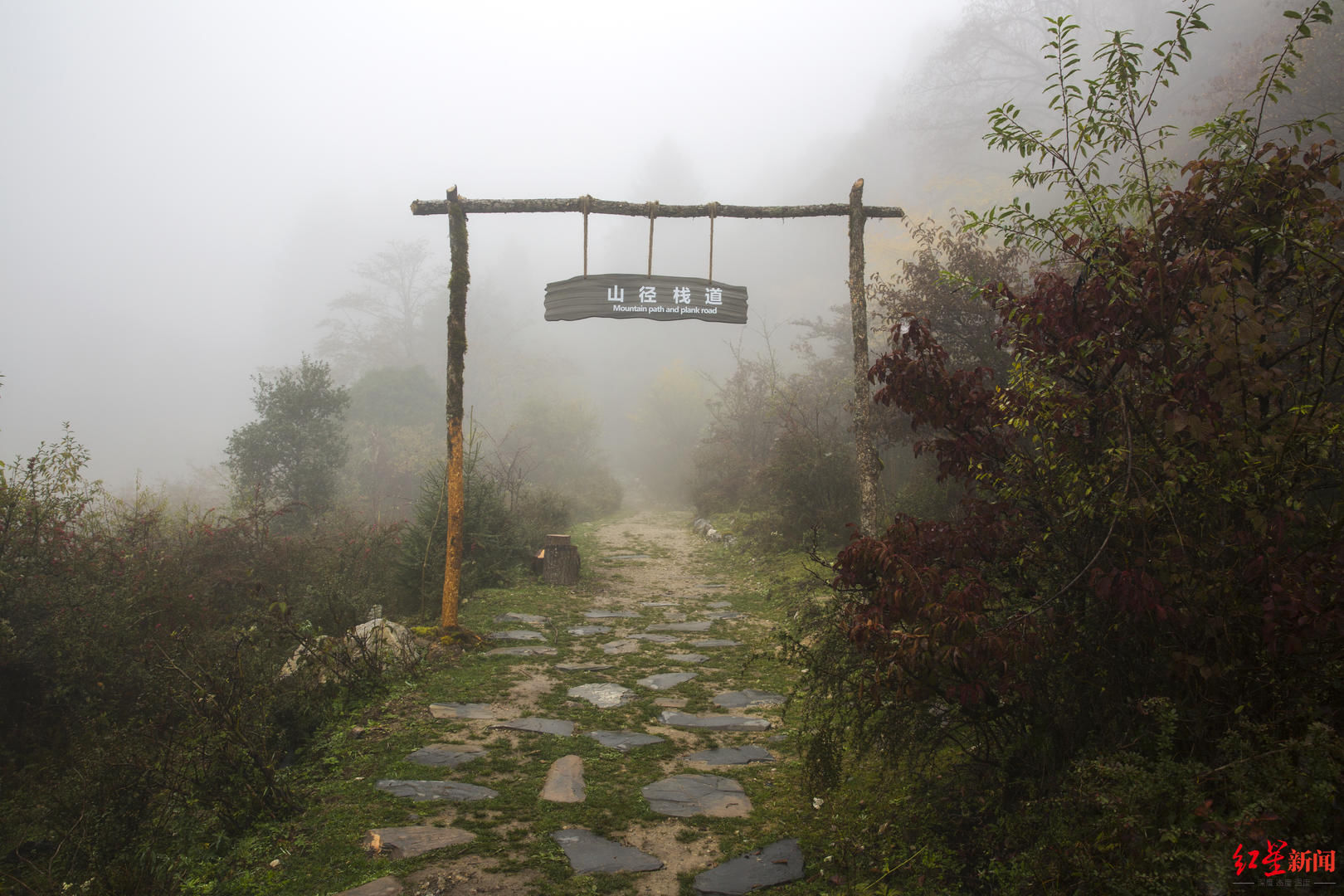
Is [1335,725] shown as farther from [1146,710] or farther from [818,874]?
[818,874]

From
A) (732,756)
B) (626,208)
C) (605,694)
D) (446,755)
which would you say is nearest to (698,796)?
(732,756)

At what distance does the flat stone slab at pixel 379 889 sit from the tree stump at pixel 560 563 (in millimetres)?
6368

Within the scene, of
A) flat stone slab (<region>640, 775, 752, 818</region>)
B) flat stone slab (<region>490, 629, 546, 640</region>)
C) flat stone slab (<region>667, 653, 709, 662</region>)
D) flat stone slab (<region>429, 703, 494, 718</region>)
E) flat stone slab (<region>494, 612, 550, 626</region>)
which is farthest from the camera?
flat stone slab (<region>494, 612, 550, 626</region>)

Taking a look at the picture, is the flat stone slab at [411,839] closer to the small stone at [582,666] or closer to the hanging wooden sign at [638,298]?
the small stone at [582,666]

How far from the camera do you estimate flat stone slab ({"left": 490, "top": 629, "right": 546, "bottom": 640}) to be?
6.45 m

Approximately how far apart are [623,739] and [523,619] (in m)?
3.23

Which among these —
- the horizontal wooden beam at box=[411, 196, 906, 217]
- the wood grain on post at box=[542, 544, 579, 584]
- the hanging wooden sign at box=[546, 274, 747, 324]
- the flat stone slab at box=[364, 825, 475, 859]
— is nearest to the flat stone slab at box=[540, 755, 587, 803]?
the flat stone slab at box=[364, 825, 475, 859]

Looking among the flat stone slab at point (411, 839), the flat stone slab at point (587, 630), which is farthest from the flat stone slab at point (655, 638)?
the flat stone slab at point (411, 839)

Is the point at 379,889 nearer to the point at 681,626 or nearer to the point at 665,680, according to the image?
the point at 665,680

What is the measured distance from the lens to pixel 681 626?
23.5ft

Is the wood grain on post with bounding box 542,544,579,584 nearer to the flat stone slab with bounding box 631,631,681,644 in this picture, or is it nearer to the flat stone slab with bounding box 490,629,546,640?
the flat stone slab with bounding box 490,629,546,640

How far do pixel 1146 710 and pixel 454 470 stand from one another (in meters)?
5.40

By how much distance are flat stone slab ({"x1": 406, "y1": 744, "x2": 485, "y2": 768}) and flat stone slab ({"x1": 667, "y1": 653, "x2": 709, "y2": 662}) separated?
7.56ft

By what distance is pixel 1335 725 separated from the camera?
1849 mm
